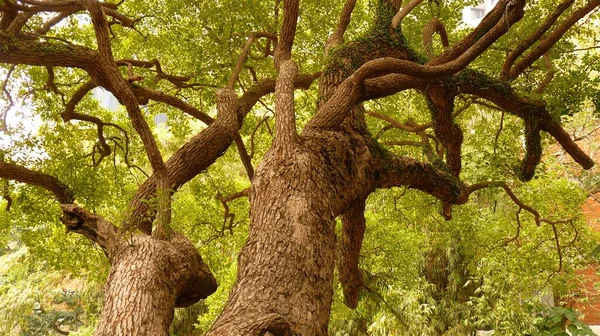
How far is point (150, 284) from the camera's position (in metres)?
3.19

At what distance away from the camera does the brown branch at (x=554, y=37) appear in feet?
17.1

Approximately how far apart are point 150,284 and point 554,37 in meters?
4.43

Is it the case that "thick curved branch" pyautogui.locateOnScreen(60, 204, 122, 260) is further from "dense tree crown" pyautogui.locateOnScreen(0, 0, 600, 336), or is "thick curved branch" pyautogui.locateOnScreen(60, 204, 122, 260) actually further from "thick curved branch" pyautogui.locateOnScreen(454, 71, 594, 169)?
"thick curved branch" pyautogui.locateOnScreen(454, 71, 594, 169)

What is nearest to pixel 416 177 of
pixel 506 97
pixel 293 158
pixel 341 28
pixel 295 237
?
pixel 506 97

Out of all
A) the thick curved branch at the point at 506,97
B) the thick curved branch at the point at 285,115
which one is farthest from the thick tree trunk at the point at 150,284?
the thick curved branch at the point at 506,97

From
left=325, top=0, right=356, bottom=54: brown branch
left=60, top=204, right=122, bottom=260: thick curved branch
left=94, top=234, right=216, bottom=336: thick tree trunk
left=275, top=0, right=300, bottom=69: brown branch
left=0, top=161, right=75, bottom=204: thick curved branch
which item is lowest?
left=94, top=234, right=216, bottom=336: thick tree trunk

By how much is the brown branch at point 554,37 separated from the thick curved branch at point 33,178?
15.7ft

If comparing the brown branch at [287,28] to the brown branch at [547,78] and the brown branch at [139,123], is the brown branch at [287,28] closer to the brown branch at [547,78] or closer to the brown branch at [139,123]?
the brown branch at [139,123]

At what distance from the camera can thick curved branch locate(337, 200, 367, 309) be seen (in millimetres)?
5160

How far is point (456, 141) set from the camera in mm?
6129

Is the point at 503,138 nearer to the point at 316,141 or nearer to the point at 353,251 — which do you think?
the point at 353,251

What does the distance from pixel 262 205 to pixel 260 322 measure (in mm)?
1082

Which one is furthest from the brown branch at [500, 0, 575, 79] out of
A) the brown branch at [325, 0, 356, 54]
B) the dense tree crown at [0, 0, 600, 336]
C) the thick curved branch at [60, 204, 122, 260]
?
the thick curved branch at [60, 204, 122, 260]

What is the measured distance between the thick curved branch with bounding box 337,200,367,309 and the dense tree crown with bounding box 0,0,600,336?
2cm
